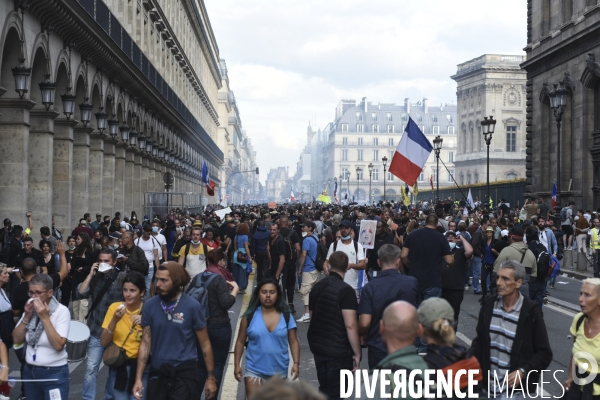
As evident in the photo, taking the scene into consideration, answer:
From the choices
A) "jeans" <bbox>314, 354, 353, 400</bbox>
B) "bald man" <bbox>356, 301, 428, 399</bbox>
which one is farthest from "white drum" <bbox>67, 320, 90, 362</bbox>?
"bald man" <bbox>356, 301, 428, 399</bbox>

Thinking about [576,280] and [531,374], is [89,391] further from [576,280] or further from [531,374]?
[576,280]

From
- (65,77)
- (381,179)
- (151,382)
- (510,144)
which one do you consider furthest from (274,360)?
(381,179)

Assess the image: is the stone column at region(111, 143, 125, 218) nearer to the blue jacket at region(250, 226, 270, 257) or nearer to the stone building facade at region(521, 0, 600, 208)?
the stone building facade at region(521, 0, 600, 208)

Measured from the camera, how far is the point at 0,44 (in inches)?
720

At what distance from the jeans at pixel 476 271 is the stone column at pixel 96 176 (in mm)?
15495

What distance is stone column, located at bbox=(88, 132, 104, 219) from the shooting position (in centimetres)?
3050

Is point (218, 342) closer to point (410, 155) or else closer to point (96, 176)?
point (410, 155)

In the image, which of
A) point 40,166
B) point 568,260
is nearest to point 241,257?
point 40,166

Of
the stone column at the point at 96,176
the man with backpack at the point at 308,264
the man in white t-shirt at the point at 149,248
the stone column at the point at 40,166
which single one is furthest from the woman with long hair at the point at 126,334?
the stone column at the point at 96,176

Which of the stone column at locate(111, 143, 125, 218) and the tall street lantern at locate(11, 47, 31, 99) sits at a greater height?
the tall street lantern at locate(11, 47, 31, 99)

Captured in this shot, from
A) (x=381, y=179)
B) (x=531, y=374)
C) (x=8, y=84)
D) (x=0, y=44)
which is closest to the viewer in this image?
(x=531, y=374)

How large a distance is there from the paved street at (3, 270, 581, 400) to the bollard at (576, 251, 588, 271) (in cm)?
413

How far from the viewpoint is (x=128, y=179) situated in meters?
38.4

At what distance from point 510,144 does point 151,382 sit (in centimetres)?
9522
